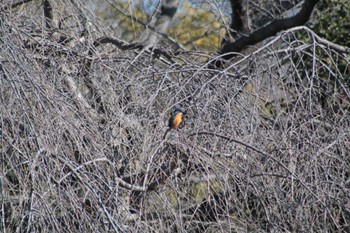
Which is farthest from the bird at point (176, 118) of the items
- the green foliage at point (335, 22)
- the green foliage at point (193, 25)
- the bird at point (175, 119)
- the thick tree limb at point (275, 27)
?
the green foliage at point (193, 25)

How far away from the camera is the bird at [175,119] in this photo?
4.16m

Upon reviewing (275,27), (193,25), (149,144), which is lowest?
(193,25)

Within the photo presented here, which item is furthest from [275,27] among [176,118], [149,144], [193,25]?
[193,25]

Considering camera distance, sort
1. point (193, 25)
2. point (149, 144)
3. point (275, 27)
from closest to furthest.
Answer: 1. point (149, 144)
2. point (275, 27)
3. point (193, 25)

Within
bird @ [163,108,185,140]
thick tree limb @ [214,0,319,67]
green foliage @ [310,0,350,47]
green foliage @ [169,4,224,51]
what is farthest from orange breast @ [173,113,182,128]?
green foliage @ [169,4,224,51]

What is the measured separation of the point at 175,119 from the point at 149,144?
12.6 inches

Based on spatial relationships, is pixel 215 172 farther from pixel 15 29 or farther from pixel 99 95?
pixel 15 29

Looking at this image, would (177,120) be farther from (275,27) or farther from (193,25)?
(193,25)

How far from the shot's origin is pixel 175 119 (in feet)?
14.1

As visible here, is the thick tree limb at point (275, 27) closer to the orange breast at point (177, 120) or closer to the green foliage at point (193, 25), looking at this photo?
the orange breast at point (177, 120)

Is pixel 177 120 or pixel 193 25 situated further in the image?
pixel 193 25

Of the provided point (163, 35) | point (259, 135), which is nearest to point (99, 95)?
point (259, 135)

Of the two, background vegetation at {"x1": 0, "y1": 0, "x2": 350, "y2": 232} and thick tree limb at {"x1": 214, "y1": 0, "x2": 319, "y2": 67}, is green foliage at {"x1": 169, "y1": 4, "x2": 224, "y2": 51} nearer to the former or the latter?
thick tree limb at {"x1": 214, "y1": 0, "x2": 319, "y2": 67}

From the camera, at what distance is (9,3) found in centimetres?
477
